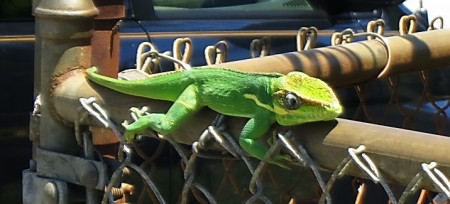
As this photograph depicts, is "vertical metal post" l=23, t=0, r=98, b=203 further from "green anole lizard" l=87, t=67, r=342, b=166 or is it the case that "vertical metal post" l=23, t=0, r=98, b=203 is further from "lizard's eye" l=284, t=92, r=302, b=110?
"lizard's eye" l=284, t=92, r=302, b=110

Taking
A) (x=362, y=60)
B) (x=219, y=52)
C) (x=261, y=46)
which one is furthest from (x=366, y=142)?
(x=261, y=46)

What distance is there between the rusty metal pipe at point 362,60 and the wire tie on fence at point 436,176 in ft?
2.33

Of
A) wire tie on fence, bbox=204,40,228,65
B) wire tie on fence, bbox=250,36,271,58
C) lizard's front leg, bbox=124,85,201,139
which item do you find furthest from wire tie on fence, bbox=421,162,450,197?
wire tie on fence, bbox=250,36,271,58

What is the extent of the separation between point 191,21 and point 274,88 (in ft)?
7.84

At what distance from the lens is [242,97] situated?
168 centimetres

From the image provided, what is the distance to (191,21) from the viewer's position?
156 inches

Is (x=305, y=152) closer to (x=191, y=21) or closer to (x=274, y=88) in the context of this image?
(x=274, y=88)

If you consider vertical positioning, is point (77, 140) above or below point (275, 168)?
above

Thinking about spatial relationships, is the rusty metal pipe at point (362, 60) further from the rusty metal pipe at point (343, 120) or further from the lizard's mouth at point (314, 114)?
the lizard's mouth at point (314, 114)

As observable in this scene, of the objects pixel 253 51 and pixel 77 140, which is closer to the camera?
pixel 77 140

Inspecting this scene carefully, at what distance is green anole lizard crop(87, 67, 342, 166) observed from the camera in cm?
154

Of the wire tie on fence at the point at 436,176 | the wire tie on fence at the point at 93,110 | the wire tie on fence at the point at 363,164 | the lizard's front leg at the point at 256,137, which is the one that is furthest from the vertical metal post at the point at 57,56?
the wire tie on fence at the point at 436,176

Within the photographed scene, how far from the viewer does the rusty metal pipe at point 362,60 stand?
2121 mm

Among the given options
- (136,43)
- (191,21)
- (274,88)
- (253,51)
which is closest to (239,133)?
(274,88)
